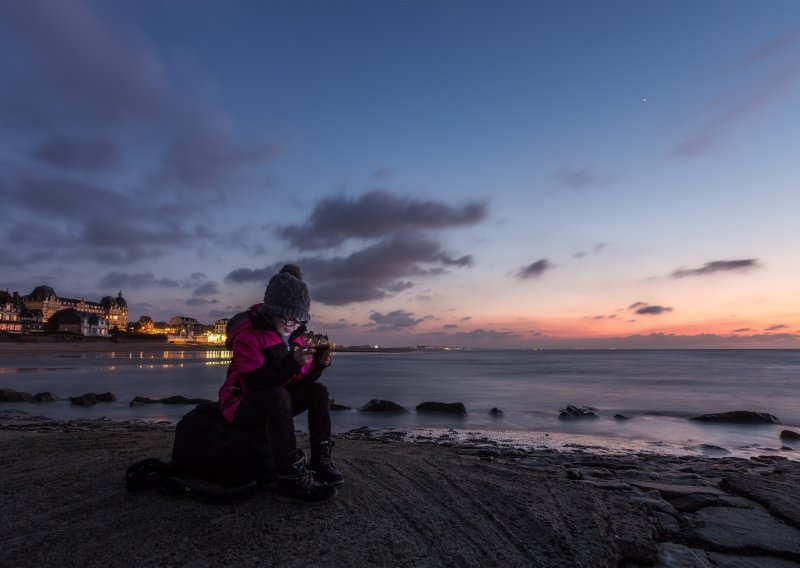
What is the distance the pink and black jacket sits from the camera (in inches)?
132

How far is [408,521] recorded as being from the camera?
3.46 metres

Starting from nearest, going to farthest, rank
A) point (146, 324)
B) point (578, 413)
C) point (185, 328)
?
→ point (578, 413) → point (146, 324) → point (185, 328)

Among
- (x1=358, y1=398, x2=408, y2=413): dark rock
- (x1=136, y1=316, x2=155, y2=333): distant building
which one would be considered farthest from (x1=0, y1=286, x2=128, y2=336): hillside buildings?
(x1=358, y1=398, x2=408, y2=413): dark rock

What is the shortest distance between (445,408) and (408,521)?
12048mm

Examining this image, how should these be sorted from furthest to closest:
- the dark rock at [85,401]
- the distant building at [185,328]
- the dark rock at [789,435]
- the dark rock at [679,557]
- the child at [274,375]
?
1. the distant building at [185,328]
2. the dark rock at [85,401]
3. the dark rock at [789,435]
4. the child at [274,375]
5. the dark rock at [679,557]

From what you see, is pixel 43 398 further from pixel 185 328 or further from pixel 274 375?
pixel 185 328

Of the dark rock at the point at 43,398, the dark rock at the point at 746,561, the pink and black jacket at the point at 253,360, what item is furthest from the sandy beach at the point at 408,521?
the dark rock at the point at 43,398

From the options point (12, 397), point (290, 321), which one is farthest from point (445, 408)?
point (12, 397)

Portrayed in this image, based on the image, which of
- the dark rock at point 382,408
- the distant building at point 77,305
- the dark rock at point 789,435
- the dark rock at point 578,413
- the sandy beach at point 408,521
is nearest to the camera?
the sandy beach at point 408,521

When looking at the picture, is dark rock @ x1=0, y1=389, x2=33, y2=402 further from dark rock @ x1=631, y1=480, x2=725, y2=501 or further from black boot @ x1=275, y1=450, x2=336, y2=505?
dark rock @ x1=631, y1=480, x2=725, y2=501

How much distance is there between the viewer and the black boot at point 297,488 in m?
3.55

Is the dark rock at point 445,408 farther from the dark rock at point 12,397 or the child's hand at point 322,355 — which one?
the dark rock at point 12,397

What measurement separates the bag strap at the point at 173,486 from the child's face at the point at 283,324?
120 centimetres

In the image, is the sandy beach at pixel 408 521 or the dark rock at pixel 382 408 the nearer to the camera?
the sandy beach at pixel 408 521
